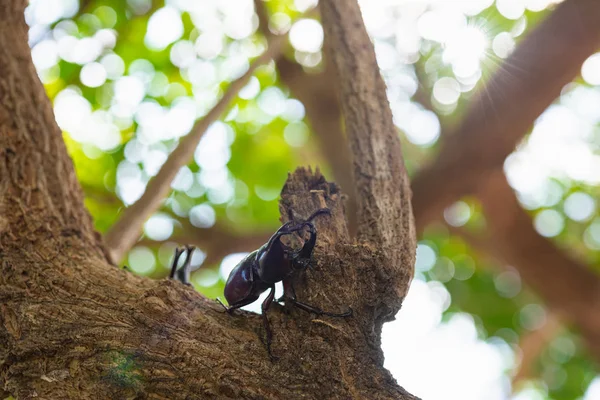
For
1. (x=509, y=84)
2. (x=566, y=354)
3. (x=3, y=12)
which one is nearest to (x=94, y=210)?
(x=3, y=12)

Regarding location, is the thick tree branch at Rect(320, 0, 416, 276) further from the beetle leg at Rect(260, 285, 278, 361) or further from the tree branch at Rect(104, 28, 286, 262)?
the tree branch at Rect(104, 28, 286, 262)

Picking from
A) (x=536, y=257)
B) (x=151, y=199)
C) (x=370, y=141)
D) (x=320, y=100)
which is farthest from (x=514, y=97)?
(x=151, y=199)

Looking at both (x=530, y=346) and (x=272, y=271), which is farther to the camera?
(x=530, y=346)

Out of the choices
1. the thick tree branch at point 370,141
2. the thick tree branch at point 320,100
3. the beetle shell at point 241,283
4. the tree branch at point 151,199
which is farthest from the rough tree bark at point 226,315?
the thick tree branch at point 320,100

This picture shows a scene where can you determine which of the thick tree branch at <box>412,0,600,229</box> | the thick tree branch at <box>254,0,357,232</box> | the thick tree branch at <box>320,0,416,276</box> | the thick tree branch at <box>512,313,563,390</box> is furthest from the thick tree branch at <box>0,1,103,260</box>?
the thick tree branch at <box>512,313,563,390</box>

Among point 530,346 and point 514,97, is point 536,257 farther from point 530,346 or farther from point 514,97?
point 530,346

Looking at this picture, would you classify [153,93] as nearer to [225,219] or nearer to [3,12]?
[225,219]
